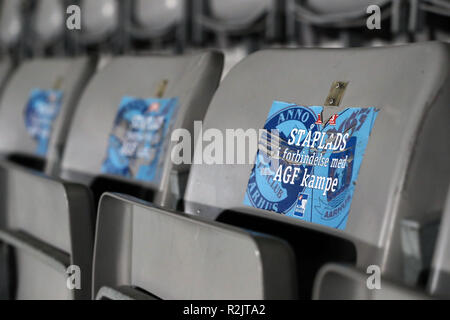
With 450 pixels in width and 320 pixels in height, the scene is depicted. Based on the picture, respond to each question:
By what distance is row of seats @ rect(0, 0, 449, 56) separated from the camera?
103 centimetres

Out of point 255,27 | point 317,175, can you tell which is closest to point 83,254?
point 317,175

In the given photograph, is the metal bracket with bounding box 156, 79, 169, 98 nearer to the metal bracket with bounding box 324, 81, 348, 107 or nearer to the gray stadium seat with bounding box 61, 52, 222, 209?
the gray stadium seat with bounding box 61, 52, 222, 209

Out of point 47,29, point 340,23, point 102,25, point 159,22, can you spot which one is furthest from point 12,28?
point 340,23

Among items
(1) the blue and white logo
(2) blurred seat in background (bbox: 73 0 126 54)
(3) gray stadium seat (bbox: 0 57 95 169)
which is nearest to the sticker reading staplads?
(1) the blue and white logo

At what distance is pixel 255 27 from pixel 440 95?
2.74 feet

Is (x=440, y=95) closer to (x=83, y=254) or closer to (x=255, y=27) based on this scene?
(x=83, y=254)

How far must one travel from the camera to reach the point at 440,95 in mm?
577

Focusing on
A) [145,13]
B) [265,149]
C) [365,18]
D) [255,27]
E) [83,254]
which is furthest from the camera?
[145,13]

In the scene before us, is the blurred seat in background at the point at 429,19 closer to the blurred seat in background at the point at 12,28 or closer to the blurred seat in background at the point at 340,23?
the blurred seat in background at the point at 340,23

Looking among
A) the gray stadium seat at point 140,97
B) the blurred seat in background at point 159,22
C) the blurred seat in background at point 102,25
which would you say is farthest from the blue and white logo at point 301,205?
the blurred seat in background at point 102,25

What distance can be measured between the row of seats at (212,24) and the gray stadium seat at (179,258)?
58 cm

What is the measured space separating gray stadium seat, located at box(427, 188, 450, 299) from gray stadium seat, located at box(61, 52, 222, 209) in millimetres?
426

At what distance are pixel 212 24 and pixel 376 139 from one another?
91cm
